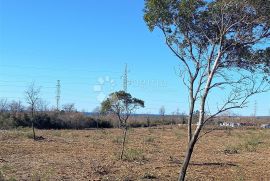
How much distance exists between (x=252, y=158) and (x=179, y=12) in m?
10.5

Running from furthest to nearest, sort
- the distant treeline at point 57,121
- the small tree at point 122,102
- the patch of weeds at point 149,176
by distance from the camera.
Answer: the distant treeline at point 57,121, the small tree at point 122,102, the patch of weeds at point 149,176

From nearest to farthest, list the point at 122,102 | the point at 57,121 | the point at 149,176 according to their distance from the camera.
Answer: the point at 149,176, the point at 122,102, the point at 57,121

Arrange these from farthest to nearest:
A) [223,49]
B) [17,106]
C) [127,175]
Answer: [17,106] → [127,175] → [223,49]

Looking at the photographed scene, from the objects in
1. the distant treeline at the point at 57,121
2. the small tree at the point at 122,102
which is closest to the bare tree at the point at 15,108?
the distant treeline at the point at 57,121

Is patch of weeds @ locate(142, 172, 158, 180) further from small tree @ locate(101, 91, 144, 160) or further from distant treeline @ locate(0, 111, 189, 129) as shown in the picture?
distant treeline @ locate(0, 111, 189, 129)

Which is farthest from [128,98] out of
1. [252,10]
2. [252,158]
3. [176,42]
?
[252,10]

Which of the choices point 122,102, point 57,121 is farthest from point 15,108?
point 122,102

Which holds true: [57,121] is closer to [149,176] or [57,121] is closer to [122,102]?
[122,102]

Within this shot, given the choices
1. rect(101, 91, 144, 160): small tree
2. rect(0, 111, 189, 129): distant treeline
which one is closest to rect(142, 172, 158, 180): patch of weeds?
rect(101, 91, 144, 160): small tree

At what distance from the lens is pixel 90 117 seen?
5362cm

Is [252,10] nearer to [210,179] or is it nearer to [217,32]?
[217,32]

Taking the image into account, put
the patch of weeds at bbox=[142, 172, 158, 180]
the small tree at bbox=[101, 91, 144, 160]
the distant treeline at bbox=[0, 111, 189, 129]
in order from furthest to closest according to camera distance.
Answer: the distant treeline at bbox=[0, 111, 189, 129]
the small tree at bbox=[101, 91, 144, 160]
the patch of weeds at bbox=[142, 172, 158, 180]

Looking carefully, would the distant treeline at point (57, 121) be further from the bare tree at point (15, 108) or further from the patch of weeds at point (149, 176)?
the patch of weeds at point (149, 176)

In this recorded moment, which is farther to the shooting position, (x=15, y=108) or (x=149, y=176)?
(x=15, y=108)
